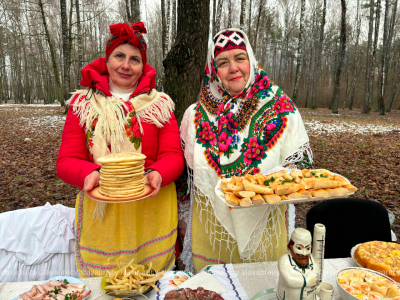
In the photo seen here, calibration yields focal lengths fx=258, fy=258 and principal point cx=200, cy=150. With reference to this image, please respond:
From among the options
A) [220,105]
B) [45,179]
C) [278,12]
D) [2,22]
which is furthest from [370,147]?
[2,22]

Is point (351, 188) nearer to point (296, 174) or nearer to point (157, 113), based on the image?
point (296, 174)

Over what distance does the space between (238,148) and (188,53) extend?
7.78 ft

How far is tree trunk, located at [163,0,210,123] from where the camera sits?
3.75 meters

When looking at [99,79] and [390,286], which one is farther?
[99,79]

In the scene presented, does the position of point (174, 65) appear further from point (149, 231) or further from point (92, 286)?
point (92, 286)

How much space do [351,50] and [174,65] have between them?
3428 cm

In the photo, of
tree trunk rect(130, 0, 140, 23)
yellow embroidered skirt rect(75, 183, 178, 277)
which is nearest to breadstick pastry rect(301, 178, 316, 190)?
yellow embroidered skirt rect(75, 183, 178, 277)

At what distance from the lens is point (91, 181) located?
1.66 m

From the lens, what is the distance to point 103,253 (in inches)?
75.4

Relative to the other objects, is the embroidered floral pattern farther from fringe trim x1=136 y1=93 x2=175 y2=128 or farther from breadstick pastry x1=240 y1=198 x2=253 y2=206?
breadstick pastry x1=240 y1=198 x2=253 y2=206

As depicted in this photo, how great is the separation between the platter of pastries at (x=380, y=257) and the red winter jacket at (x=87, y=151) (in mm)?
1332

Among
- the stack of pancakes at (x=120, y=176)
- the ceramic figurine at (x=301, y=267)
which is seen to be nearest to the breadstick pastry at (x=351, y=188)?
the ceramic figurine at (x=301, y=267)

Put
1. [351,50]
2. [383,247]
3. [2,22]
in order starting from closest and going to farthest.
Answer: [383,247], [2,22], [351,50]

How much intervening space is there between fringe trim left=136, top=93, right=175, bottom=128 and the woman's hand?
53cm
